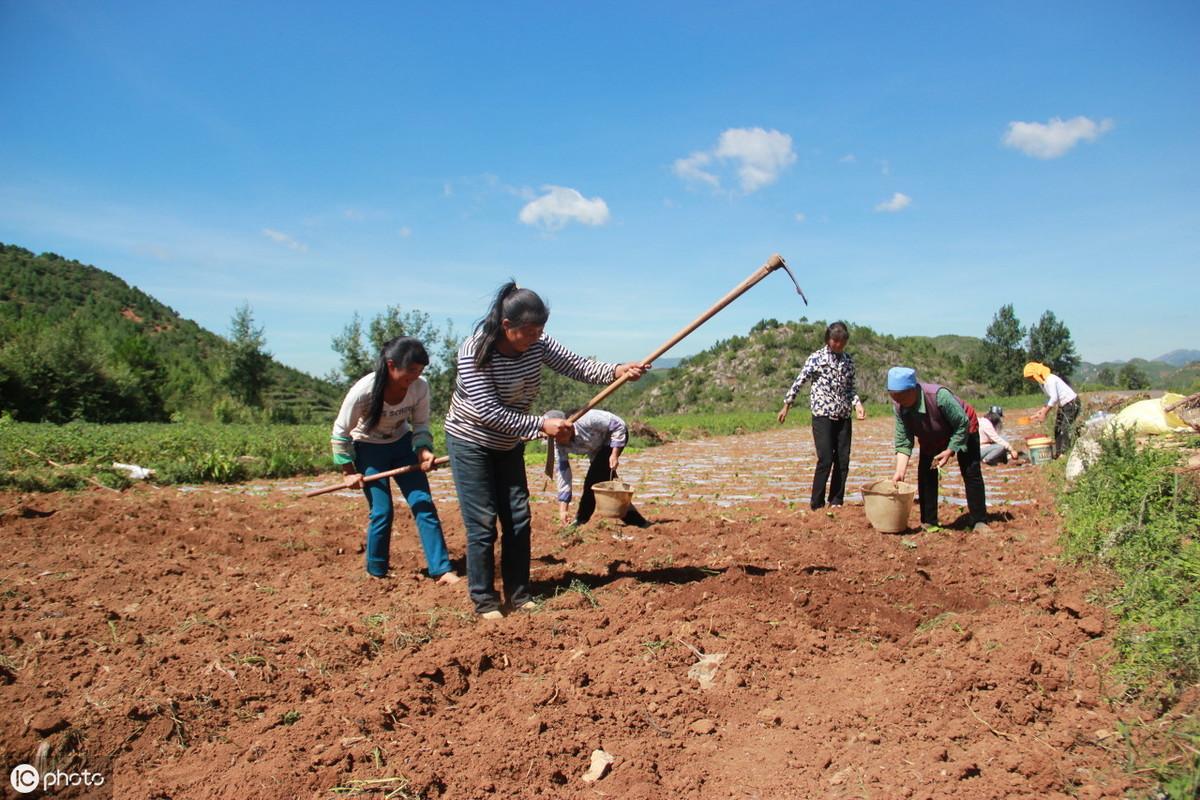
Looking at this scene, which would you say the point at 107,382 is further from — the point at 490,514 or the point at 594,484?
the point at 490,514

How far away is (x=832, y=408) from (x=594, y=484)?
2266 mm

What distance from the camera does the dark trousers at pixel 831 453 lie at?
661 cm

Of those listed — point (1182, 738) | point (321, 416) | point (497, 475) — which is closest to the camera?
point (1182, 738)

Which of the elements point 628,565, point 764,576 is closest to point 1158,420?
point 764,576

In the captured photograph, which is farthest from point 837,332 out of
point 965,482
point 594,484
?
point 594,484

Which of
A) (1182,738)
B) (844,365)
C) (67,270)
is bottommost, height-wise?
(1182,738)

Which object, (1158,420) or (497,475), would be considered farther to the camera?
(1158,420)

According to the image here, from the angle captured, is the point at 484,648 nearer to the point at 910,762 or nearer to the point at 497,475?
the point at 497,475

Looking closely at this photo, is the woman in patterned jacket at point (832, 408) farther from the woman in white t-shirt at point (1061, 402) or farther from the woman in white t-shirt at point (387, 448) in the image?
the woman in white t-shirt at point (1061, 402)

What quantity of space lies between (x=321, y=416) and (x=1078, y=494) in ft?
104

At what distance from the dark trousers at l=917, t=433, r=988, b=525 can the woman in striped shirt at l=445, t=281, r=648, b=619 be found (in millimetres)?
3007

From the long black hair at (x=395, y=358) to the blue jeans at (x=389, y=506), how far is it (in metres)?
0.38

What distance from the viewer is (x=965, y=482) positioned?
5.75 m

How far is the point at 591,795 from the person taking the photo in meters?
2.45
